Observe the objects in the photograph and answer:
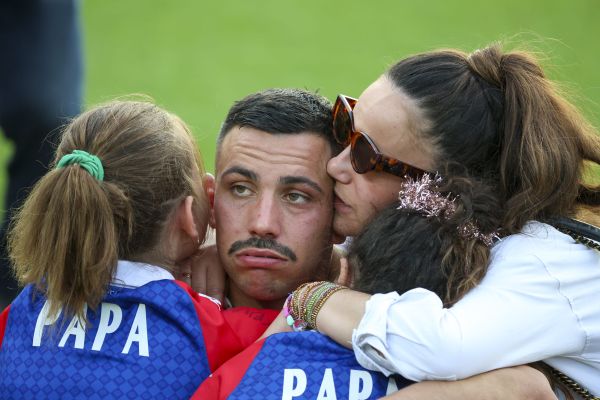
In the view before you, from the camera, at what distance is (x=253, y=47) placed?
34.3 ft

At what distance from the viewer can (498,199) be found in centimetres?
265

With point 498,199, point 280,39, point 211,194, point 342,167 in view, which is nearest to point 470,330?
point 498,199

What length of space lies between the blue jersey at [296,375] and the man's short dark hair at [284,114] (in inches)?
36.1

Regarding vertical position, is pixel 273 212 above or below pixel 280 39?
above

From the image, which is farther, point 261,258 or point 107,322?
point 261,258

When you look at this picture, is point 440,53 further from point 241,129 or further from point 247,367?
point 247,367

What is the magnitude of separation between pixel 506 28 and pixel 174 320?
8.70 meters

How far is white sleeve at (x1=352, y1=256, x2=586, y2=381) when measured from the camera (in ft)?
7.33

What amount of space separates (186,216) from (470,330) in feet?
3.17

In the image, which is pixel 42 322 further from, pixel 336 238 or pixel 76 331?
pixel 336 238

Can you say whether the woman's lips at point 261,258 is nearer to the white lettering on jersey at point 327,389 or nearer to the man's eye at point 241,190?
the man's eye at point 241,190

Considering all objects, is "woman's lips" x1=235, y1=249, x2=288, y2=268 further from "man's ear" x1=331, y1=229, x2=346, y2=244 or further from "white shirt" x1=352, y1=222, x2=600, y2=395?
"white shirt" x1=352, y1=222, x2=600, y2=395

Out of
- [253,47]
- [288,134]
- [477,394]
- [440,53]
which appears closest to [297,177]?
[288,134]

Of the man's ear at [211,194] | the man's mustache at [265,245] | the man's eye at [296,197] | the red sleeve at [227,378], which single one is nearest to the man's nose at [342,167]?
the man's eye at [296,197]
